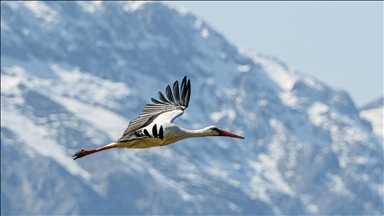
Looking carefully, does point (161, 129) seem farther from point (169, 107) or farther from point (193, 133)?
point (169, 107)

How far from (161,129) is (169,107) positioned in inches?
369

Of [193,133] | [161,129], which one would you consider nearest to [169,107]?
[193,133]

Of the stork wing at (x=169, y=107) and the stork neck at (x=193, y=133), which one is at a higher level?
the stork wing at (x=169, y=107)

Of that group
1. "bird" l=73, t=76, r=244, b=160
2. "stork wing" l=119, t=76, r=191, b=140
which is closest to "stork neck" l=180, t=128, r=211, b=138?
"bird" l=73, t=76, r=244, b=160

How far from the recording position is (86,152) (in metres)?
45.7

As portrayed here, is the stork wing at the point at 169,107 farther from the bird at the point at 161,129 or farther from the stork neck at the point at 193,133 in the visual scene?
the stork neck at the point at 193,133

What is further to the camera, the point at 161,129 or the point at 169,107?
the point at 169,107

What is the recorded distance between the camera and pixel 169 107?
164 feet

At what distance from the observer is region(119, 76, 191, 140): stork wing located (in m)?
47.8

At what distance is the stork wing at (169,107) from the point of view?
47831 mm

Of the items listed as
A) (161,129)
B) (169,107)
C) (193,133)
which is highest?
(169,107)

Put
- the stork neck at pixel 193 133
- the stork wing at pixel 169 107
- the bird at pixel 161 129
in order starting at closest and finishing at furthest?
the bird at pixel 161 129 → the stork neck at pixel 193 133 → the stork wing at pixel 169 107

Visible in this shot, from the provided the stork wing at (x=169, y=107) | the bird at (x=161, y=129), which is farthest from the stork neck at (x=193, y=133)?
the stork wing at (x=169, y=107)

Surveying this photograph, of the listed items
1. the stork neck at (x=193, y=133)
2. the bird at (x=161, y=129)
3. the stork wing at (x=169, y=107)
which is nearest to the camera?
the bird at (x=161, y=129)
